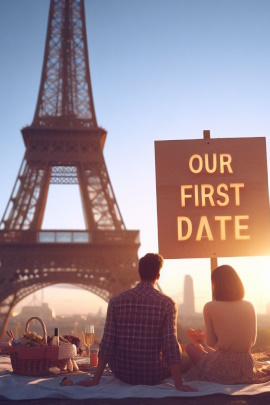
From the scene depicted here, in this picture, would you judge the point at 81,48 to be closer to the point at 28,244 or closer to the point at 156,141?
the point at 28,244

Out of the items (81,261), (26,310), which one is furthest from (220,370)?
(26,310)

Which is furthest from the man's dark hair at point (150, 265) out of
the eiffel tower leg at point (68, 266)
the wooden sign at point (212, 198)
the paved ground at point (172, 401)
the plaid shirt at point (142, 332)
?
the eiffel tower leg at point (68, 266)

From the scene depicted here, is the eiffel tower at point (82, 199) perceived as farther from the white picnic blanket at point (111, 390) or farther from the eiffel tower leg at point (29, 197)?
the white picnic blanket at point (111, 390)

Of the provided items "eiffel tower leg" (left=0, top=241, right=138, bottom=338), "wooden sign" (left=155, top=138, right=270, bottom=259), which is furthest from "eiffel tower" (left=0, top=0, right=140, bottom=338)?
"wooden sign" (left=155, top=138, right=270, bottom=259)

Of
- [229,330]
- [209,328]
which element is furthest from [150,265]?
[229,330]

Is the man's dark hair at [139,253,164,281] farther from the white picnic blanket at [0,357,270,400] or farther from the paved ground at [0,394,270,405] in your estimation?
the paved ground at [0,394,270,405]

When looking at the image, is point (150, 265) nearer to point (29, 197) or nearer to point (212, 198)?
point (212, 198)

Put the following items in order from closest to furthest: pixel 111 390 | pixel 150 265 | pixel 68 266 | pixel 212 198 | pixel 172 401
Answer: pixel 172 401, pixel 111 390, pixel 150 265, pixel 212 198, pixel 68 266
